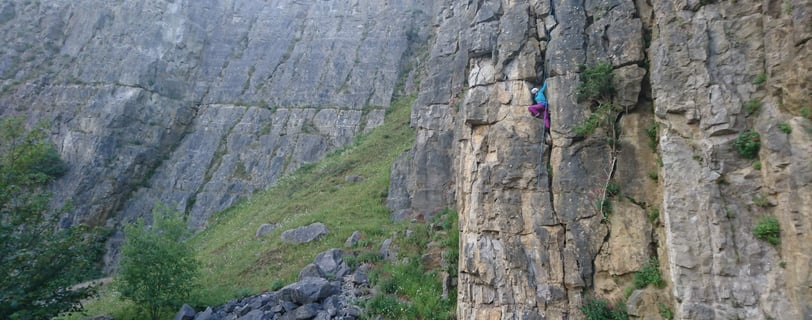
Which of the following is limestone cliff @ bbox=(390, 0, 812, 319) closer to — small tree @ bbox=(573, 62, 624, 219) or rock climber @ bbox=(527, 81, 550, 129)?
small tree @ bbox=(573, 62, 624, 219)

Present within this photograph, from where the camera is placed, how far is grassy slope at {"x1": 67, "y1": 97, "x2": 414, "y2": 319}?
62.0ft

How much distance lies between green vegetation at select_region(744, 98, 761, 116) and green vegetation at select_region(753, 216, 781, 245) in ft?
7.18

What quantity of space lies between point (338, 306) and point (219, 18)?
125 ft

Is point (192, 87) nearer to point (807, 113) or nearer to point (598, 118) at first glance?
point (598, 118)

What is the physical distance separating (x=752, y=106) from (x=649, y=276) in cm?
428

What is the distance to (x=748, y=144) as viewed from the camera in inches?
367

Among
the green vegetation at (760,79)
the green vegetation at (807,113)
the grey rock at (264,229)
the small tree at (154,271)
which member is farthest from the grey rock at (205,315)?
the green vegetation at (807,113)

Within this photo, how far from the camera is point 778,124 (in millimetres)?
8930

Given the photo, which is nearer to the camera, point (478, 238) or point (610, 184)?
point (610, 184)

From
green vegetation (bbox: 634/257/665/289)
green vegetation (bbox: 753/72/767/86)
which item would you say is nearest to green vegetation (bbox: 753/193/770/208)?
green vegetation (bbox: 753/72/767/86)

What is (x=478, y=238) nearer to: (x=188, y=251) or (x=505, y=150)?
(x=505, y=150)

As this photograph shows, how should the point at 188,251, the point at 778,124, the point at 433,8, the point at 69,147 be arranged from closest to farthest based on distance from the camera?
the point at 778,124
the point at 188,251
the point at 69,147
the point at 433,8

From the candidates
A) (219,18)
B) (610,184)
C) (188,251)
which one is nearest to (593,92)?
(610,184)

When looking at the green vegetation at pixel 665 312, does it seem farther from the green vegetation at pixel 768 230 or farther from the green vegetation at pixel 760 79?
the green vegetation at pixel 760 79
